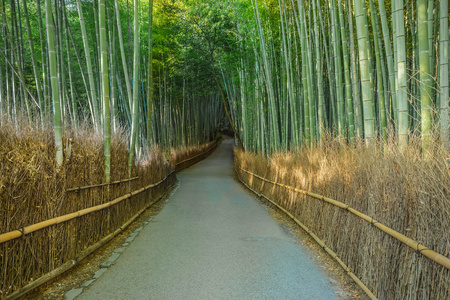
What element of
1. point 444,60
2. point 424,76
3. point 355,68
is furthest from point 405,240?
point 355,68

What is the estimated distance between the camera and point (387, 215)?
7.75ft

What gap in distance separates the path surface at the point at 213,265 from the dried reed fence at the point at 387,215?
34 centimetres

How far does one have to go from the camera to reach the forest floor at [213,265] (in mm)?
2584

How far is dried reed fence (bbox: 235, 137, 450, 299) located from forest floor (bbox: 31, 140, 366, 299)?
249 millimetres

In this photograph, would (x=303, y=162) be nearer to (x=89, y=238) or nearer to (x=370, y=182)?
(x=370, y=182)

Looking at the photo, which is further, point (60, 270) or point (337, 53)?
point (337, 53)

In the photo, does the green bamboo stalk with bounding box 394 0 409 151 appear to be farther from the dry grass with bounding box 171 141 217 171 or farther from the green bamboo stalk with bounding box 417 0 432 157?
the dry grass with bounding box 171 141 217 171

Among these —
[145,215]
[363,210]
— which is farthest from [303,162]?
[145,215]

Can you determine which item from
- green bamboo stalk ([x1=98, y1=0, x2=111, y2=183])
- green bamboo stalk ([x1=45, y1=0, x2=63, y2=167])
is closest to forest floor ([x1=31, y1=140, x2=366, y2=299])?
green bamboo stalk ([x1=98, y1=0, x2=111, y2=183])

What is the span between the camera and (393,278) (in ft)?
7.18

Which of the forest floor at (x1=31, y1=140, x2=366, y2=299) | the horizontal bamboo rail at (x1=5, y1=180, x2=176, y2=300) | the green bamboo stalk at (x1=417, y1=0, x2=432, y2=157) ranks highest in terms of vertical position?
the green bamboo stalk at (x1=417, y1=0, x2=432, y2=157)

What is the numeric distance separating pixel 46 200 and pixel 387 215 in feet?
7.57

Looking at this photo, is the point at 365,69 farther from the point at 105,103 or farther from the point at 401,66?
the point at 105,103

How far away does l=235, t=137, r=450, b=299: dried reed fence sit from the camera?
1826 mm
